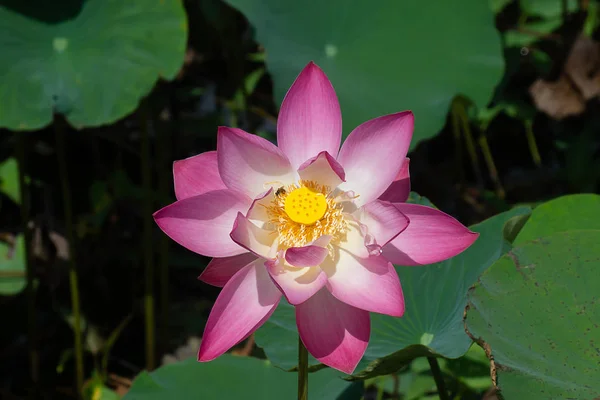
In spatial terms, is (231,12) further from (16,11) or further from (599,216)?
(599,216)

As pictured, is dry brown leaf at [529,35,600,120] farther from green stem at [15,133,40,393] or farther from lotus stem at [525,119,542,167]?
green stem at [15,133,40,393]


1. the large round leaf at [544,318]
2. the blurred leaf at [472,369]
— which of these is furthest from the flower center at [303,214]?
the blurred leaf at [472,369]

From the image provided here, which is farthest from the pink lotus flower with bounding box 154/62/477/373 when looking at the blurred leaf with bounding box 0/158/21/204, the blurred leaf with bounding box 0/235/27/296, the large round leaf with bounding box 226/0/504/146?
the blurred leaf with bounding box 0/158/21/204

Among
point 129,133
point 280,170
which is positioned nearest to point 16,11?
point 129,133

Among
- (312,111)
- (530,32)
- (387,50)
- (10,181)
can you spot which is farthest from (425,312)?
(530,32)

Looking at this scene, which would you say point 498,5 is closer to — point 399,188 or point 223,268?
point 399,188

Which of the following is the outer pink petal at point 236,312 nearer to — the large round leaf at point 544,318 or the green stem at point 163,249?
the large round leaf at point 544,318
